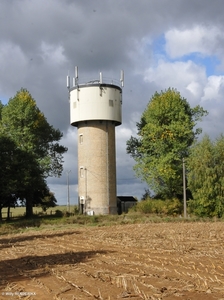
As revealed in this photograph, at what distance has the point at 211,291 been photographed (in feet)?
35.6

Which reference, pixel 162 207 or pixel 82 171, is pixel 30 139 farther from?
pixel 162 207

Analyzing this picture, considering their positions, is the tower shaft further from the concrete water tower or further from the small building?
the small building

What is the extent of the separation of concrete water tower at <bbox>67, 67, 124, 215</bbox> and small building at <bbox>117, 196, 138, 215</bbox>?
6.85 metres

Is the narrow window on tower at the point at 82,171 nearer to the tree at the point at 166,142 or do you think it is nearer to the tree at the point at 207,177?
the tree at the point at 166,142

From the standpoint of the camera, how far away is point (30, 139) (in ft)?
185

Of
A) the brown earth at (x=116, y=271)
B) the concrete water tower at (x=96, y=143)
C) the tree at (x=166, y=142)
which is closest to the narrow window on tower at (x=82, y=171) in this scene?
the concrete water tower at (x=96, y=143)

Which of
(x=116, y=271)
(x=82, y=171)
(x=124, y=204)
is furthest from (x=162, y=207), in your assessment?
(x=116, y=271)

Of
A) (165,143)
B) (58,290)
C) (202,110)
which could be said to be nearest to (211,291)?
(58,290)

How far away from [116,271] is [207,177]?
36043 millimetres

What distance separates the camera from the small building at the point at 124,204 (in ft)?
202

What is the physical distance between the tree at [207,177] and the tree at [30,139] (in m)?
16.9

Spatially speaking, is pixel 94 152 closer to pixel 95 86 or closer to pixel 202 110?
pixel 95 86

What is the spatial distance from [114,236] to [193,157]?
78.9 ft

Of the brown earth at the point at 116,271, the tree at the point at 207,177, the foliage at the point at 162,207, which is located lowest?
Result: the brown earth at the point at 116,271
